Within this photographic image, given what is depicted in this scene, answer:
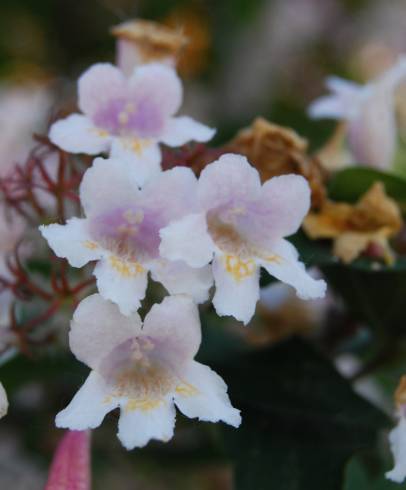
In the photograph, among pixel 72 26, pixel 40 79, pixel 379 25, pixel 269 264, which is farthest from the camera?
pixel 379 25

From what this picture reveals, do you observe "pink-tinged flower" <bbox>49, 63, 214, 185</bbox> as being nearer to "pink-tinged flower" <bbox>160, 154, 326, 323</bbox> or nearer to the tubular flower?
"pink-tinged flower" <bbox>160, 154, 326, 323</bbox>

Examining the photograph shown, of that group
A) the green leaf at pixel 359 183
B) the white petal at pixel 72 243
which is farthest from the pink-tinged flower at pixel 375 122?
the white petal at pixel 72 243

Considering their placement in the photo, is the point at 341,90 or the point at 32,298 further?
the point at 341,90

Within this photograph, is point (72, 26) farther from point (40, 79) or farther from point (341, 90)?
point (341, 90)

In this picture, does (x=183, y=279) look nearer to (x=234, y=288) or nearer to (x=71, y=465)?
(x=234, y=288)

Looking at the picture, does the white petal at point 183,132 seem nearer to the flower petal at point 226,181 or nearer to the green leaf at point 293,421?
the flower petal at point 226,181

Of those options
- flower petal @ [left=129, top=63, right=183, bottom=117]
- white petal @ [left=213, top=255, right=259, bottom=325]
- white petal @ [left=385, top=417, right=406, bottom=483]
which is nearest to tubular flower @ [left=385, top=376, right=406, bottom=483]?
white petal @ [left=385, top=417, right=406, bottom=483]

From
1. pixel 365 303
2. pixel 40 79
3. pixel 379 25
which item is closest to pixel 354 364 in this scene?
pixel 365 303
